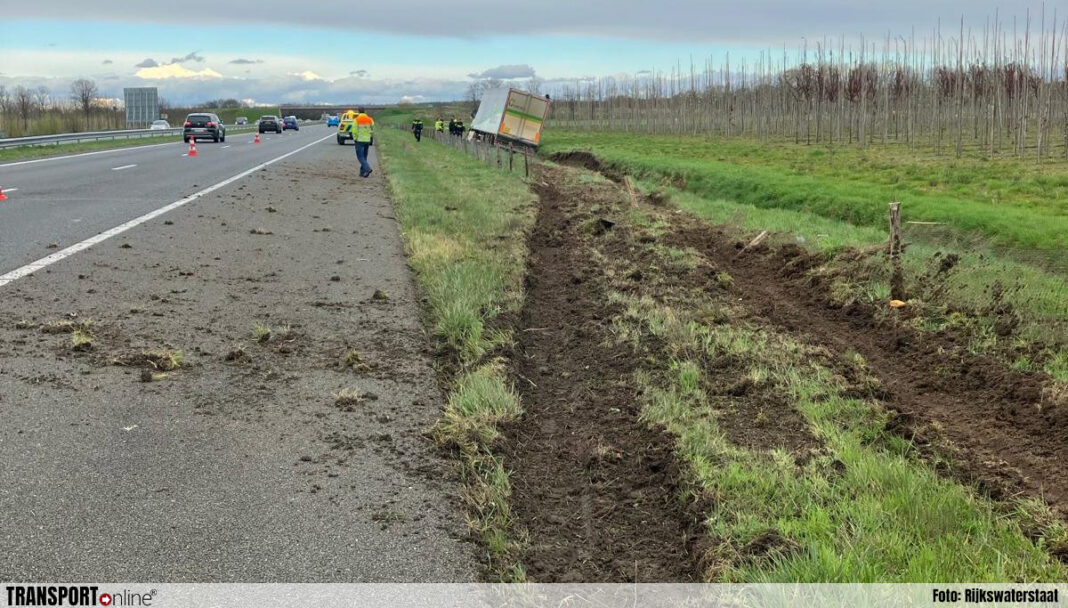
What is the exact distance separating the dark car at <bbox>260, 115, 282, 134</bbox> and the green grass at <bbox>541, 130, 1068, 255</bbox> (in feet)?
140

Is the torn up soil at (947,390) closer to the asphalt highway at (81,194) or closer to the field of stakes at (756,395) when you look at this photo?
the field of stakes at (756,395)

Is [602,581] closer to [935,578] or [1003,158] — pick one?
[935,578]

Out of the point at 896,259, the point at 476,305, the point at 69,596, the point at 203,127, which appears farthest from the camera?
the point at 203,127

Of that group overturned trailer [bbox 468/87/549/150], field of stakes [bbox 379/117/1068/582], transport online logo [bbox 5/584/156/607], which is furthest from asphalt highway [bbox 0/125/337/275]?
overturned trailer [bbox 468/87/549/150]

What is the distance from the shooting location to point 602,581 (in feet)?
10.9

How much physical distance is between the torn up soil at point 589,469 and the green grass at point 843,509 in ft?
0.55

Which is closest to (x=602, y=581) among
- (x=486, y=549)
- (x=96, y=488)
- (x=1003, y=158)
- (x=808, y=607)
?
(x=486, y=549)

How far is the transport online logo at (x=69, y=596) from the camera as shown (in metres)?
2.75

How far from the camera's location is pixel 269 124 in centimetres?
6575

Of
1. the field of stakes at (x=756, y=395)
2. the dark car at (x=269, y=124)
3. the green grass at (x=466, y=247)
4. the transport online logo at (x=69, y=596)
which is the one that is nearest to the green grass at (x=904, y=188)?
the field of stakes at (x=756, y=395)

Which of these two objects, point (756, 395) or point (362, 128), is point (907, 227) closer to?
point (756, 395)

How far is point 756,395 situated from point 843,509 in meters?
1.93

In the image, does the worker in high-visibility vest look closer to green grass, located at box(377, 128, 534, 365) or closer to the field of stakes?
green grass, located at box(377, 128, 534, 365)

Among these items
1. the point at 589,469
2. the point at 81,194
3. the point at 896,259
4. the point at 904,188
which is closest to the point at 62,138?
the point at 81,194
